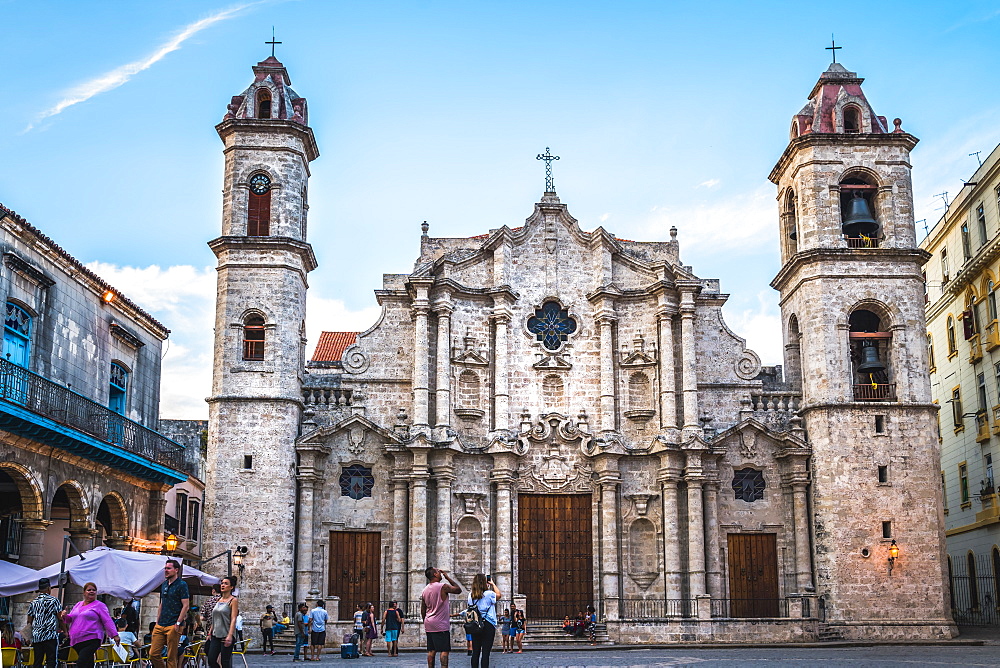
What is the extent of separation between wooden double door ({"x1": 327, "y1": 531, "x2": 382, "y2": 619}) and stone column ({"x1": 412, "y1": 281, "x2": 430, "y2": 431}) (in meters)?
3.60

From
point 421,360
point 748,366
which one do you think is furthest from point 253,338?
point 748,366

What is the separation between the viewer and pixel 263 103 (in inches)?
1304

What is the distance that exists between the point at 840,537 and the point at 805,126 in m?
12.5

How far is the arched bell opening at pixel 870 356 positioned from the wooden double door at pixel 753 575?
16.8 feet

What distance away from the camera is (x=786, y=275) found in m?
33.4

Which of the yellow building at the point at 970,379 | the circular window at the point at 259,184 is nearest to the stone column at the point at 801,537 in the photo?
the yellow building at the point at 970,379

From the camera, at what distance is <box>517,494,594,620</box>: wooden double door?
31281 millimetres

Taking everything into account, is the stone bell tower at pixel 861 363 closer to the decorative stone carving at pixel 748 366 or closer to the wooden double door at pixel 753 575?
the decorative stone carving at pixel 748 366

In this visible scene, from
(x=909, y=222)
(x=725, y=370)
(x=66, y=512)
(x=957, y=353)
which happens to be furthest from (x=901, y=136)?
(x=66, y=512)

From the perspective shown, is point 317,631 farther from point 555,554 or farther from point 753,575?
point 753,575

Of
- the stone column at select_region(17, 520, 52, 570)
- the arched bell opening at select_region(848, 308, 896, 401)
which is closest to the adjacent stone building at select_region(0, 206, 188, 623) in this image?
the stone column at select_region(17, 520, 52, 570)

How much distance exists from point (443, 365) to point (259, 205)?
284 inches

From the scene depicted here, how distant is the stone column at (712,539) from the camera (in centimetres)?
3097

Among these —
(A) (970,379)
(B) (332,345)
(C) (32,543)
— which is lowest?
(C) (32,543)
